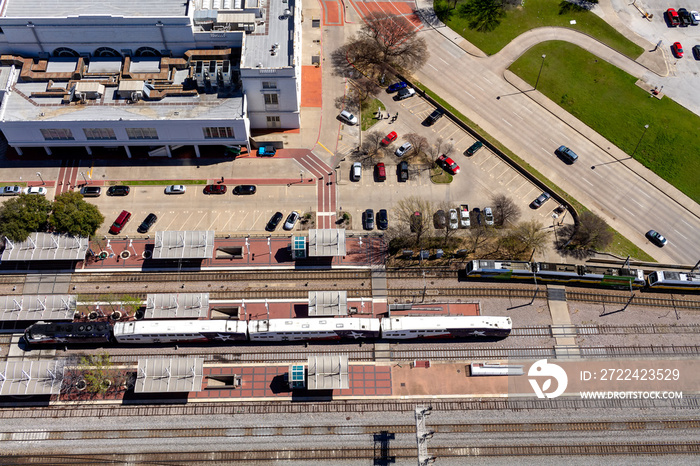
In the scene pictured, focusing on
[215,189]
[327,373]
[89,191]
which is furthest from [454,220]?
[89,191]

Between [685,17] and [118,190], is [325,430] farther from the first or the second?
[685,17]

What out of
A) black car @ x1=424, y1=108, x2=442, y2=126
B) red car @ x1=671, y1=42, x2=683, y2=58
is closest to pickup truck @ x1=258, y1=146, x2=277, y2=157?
black car @ x1=424, y1=108, x2=442, y2=126

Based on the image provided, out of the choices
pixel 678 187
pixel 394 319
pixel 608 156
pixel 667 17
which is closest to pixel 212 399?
pixel 394 319

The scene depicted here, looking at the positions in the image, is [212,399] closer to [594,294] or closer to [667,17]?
[594,294]

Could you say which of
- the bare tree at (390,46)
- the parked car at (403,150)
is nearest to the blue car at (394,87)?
the bare tree at (390,46)

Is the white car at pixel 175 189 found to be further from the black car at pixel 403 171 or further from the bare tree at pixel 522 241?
the bare tree at pixel 522 241
